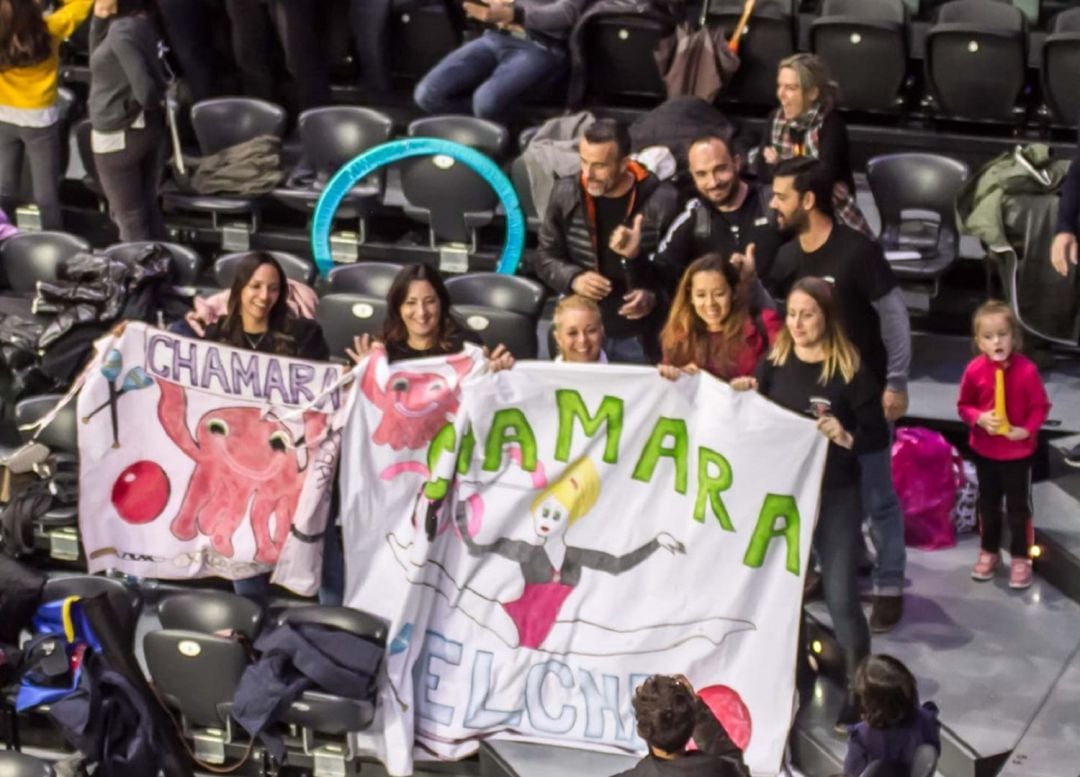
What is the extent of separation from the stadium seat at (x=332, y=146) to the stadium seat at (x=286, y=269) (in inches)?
34.5

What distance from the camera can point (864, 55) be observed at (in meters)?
10.0

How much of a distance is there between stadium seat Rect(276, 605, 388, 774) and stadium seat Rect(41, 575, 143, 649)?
519mm

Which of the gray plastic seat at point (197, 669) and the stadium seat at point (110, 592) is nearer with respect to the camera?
the gray plastic seat at point (197, 669)

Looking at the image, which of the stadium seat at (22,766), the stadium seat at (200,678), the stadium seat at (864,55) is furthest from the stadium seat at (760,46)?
the stadium seat at (22,766)

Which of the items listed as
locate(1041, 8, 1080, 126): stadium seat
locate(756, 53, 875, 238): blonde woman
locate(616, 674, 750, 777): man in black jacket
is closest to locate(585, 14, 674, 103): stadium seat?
locate(1041, 8, 1080, 126): stadium seat

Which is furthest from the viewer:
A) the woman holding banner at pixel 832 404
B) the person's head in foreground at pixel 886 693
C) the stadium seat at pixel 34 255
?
the stadium seat at pixel 34 255

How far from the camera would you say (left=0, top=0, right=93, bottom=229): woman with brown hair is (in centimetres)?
994

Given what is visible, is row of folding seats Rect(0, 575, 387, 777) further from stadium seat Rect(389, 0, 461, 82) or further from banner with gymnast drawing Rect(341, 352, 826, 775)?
stadium seat Rect(389, 0, 461, 82)

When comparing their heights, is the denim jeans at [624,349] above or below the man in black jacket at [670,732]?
above

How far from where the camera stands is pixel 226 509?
7.96 metres

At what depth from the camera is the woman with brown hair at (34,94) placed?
994 centimetres

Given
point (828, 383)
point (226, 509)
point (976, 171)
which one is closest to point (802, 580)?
point (828, 383)

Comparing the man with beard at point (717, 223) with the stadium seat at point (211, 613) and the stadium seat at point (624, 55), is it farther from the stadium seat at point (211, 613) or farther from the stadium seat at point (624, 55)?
the stadium seat at point (624, 55)

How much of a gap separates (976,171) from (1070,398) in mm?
→ 1090
